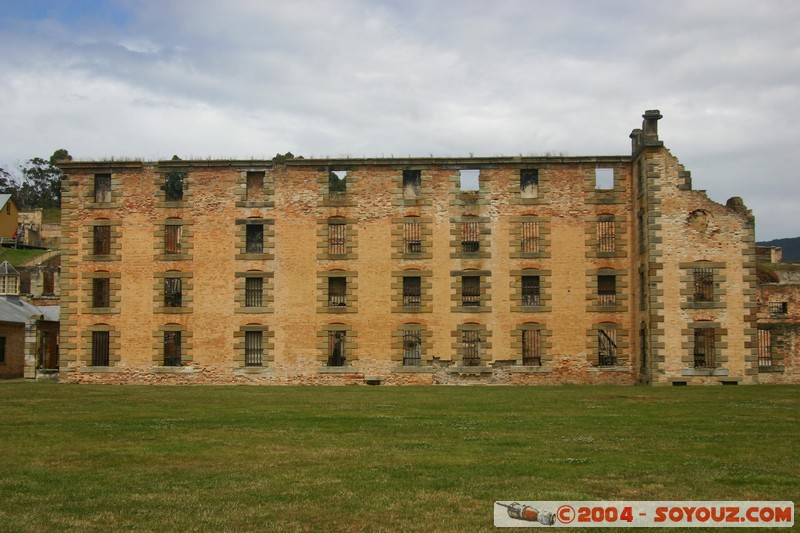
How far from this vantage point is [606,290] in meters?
37.6

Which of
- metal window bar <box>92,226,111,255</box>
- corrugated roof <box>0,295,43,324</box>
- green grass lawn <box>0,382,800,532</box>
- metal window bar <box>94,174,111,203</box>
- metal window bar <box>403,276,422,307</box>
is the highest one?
metal window bar <box>94,174,111,203</box>

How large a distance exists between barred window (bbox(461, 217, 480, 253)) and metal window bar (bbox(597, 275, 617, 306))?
5.42 metres

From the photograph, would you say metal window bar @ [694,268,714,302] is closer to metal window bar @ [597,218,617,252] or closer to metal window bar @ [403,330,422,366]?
metal window bar @ [597,218,617,252]

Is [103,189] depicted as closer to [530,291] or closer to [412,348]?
[412,348]

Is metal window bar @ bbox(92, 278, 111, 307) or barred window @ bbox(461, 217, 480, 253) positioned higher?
barred window @ bbox(461, 217, 480, 253)

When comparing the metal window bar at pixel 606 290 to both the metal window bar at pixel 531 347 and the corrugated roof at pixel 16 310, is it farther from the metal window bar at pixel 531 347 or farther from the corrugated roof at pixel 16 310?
the corrugated roof at pixel 16 310

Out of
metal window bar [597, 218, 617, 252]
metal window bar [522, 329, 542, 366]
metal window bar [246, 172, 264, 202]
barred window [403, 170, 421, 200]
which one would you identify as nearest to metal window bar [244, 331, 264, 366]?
metal window bar [246, 172, 264, 202]

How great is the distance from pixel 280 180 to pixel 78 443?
2345cm

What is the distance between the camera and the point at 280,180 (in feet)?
125

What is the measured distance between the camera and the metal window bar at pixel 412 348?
37344mm

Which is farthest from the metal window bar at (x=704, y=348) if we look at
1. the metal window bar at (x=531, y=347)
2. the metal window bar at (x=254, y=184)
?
the metal window bar at (x=254, y=184)

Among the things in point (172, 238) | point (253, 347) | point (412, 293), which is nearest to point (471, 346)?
point (412, 293)

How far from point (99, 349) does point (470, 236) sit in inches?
664

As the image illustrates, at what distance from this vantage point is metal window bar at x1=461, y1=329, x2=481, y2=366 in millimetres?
37312
